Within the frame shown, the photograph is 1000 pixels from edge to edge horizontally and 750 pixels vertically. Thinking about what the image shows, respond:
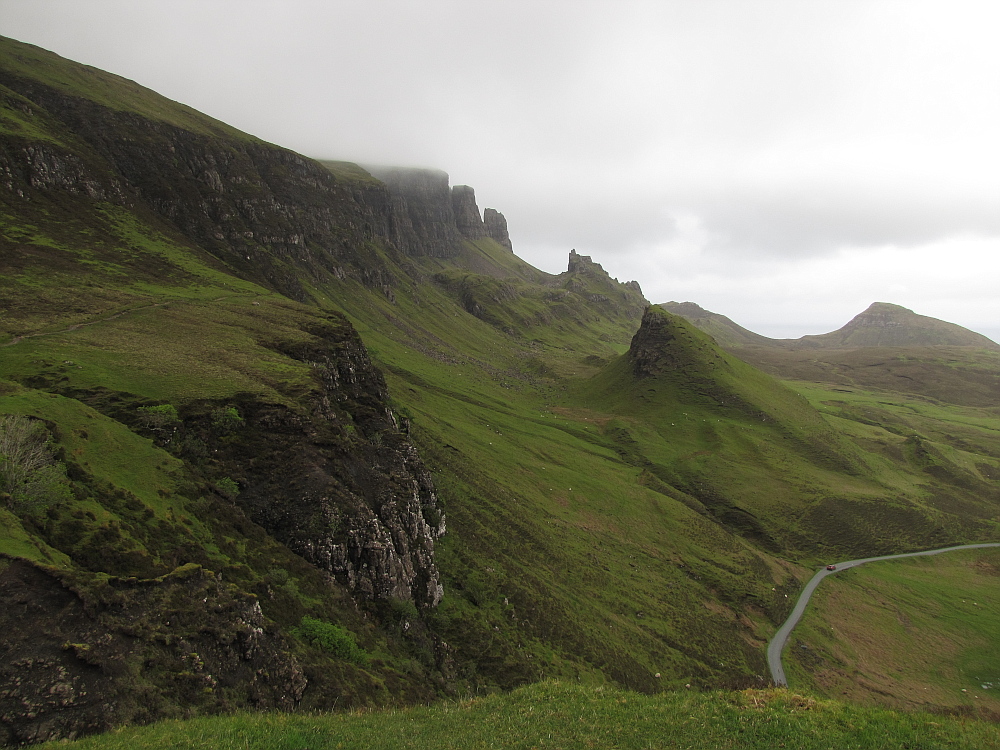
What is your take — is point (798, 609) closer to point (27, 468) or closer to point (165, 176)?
point (27, 468)

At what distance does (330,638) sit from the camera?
98.3 ft

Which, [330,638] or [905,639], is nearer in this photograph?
[330,638]

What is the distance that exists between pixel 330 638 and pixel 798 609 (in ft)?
302

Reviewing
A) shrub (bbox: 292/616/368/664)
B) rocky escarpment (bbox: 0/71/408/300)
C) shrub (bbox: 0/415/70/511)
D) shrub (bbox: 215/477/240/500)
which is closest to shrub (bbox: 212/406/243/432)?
shrub (bbox: 215/477/240/500)

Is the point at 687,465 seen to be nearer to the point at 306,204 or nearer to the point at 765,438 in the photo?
the point at 765,438

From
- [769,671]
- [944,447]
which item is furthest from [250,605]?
[944,447]

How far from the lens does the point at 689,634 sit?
232ft

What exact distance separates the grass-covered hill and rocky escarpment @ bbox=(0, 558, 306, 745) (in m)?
0.10

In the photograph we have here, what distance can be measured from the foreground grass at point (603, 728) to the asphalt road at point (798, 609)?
200 feet

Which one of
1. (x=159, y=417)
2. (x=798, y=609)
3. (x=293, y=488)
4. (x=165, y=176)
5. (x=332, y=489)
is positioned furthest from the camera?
(x=165, y=176)

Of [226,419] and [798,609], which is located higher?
[226,419]

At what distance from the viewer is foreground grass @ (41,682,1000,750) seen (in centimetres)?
1691

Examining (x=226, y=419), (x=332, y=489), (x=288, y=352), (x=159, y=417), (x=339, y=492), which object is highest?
(x=288, y=352)

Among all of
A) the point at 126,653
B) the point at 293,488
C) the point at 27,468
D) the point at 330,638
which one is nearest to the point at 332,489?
the point at 293,488
